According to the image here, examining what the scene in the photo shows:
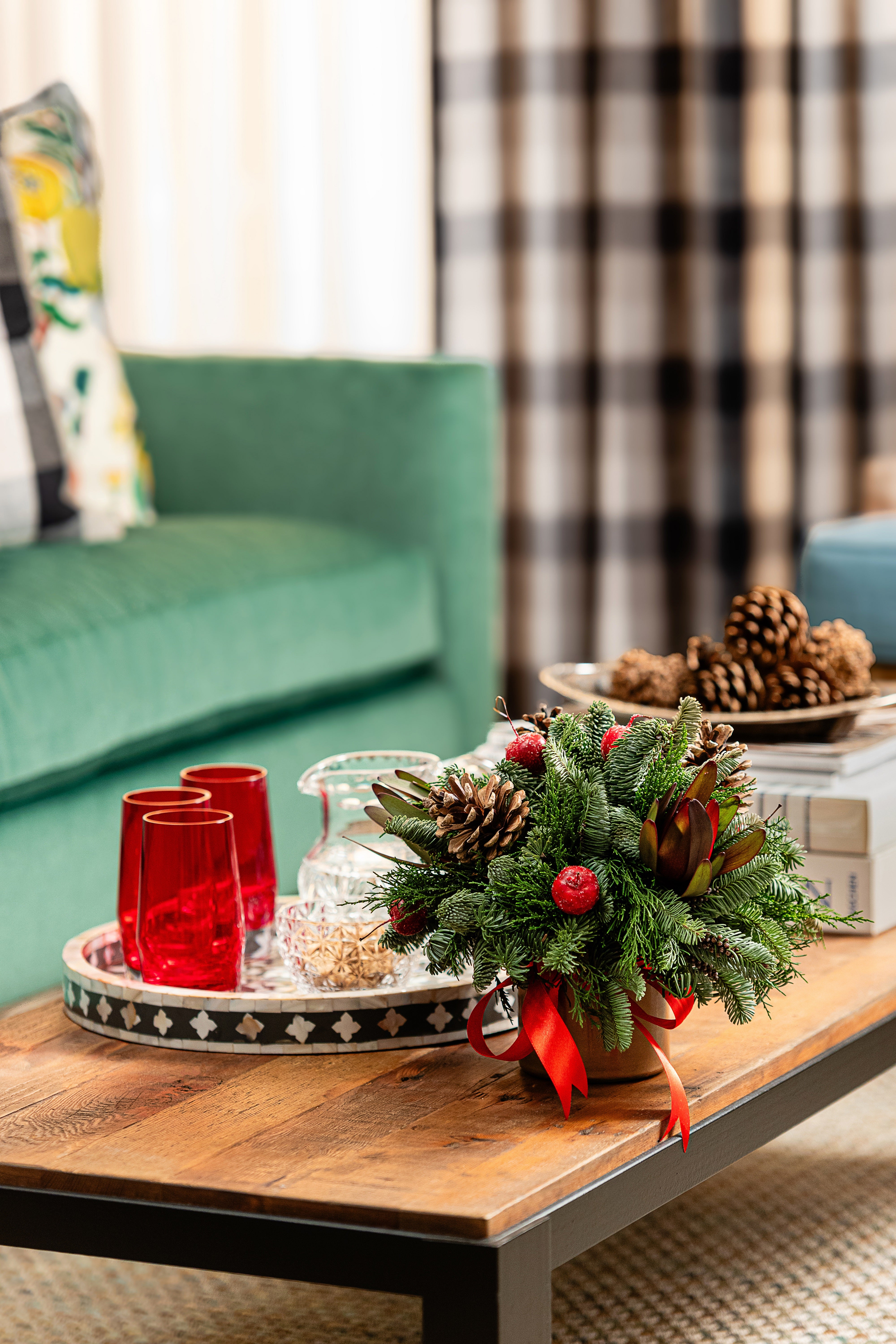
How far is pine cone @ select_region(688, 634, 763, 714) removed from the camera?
54.1 inches

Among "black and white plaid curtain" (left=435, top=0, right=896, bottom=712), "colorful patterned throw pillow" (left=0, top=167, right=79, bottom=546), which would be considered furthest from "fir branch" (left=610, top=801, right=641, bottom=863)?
"black and white plaid curtain" (left=435, top=0, right=896, bottom=712)

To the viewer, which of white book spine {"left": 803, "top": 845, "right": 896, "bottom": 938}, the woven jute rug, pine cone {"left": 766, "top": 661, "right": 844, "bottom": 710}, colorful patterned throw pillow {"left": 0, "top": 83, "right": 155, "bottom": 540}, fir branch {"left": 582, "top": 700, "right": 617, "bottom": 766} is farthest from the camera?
colorful patterned throw pillow {"left": 0, "top": 83, "right": 155, "bottom": 540}

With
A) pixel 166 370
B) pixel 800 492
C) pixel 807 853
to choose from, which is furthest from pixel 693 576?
pixel 807 853

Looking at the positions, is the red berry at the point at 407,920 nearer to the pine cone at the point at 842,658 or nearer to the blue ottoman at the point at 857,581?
the pine cone at the point at 842,658

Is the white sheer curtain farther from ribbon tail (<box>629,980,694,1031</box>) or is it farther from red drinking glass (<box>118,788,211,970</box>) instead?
ribbon tail (<box>629,980,694,1031</box>)

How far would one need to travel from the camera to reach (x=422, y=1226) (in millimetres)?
734

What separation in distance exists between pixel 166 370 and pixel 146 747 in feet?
2.76

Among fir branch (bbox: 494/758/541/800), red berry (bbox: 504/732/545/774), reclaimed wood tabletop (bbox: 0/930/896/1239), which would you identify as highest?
red berry (bbox: 504/732/545/774)

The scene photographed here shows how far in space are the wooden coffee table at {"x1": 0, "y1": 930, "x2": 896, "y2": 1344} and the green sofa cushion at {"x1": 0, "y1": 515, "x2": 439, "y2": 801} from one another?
65cm

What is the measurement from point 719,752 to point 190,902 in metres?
0.32

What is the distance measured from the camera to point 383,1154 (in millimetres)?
805

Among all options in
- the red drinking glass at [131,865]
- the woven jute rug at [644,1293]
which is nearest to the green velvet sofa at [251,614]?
the woven jute rug at [644,1293]

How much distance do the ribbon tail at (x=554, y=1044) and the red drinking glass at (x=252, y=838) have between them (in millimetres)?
308

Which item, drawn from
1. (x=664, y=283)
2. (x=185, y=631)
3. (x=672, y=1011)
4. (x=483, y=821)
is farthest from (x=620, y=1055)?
(x=664, y=283)
